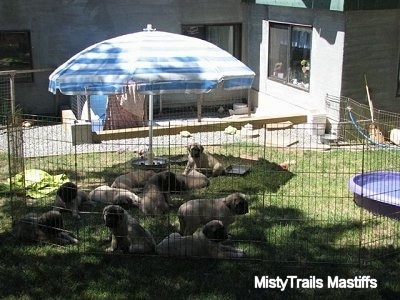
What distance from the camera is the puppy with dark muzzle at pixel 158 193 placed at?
810 cm

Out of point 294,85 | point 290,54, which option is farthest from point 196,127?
point 290,54

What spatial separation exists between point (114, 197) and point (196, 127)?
202 inches

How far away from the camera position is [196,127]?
1339cm

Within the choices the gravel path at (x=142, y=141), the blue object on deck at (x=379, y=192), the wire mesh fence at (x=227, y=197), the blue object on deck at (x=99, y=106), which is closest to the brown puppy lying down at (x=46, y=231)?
the wire mesh fence at (x=227, y=197)

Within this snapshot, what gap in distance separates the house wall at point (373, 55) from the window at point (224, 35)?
4725 mm

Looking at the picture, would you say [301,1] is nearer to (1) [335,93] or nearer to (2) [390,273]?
(1) [335,93]

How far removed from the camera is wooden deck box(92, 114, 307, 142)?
12812 millimetres

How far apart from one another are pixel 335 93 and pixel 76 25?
6.93 meters

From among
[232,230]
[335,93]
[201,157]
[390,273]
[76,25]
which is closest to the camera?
[390,273]

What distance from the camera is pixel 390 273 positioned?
6344 millimetres

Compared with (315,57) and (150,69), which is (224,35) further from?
(150,69)

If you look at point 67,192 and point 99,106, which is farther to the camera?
point 99,106

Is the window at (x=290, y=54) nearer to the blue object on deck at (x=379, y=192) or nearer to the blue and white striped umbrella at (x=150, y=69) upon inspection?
the blue and white striped umbrella at (x=150, y=69)

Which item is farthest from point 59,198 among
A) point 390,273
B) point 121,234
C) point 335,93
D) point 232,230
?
point 335,93
